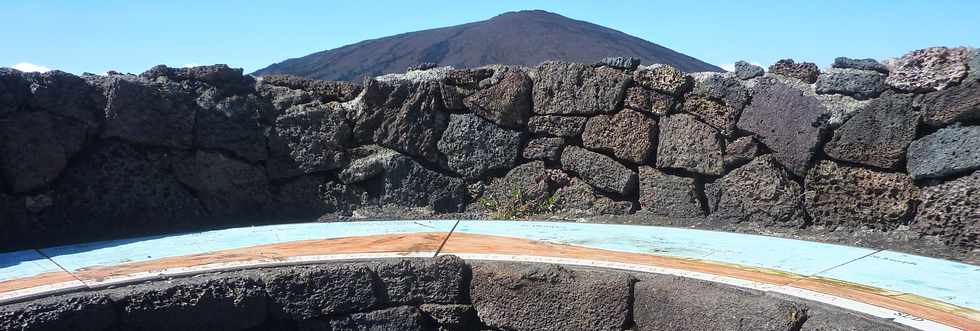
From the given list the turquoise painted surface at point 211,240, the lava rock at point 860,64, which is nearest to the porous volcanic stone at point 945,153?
the lava rock at point 860,64

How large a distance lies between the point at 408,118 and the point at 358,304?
6.84ft

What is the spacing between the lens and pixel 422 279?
4285 millimetres

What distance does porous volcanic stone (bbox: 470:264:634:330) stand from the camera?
13.1ft

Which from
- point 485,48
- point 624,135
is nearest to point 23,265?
point 624,135

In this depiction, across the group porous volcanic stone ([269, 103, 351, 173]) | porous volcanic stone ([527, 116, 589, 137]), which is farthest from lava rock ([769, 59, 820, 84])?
porous volcanic stone ([269, 103, 351, 173])

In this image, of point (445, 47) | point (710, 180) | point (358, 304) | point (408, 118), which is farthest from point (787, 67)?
point (445, 47)

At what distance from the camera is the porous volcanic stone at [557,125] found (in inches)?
233

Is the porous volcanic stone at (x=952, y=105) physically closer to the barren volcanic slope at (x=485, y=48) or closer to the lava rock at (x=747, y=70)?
the lava rock at (x=747, y=70)

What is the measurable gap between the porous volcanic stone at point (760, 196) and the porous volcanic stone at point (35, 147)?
397cm

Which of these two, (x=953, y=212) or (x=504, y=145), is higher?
(x=504, y=145)

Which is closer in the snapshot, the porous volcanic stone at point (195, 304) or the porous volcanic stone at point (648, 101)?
the porous volcanic stone at point (195, 304)

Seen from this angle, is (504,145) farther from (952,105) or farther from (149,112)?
(952,105)

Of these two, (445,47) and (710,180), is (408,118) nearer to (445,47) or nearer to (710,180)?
(710,180)

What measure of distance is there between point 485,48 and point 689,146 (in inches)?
669
